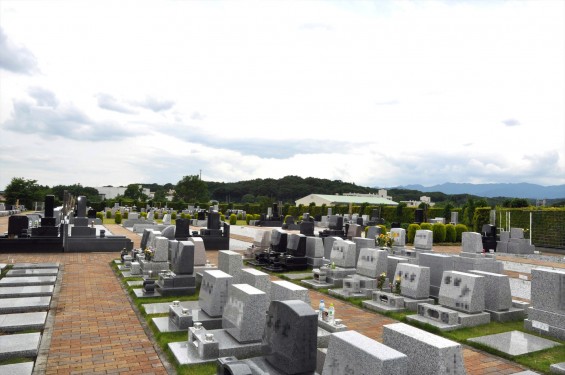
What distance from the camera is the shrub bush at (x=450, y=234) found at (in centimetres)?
2873

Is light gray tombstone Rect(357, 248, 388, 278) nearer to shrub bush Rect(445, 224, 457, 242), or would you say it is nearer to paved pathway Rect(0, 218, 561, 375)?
paved pathway Rect(0, 218, 561, 375)

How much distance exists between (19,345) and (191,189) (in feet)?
258

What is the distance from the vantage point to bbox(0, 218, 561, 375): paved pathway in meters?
7.18

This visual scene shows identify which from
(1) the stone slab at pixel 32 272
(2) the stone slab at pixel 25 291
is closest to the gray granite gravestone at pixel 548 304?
(2) the stone slab at pixel 25 291

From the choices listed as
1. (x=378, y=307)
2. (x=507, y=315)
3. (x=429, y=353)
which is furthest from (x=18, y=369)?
(x=507, y=315)

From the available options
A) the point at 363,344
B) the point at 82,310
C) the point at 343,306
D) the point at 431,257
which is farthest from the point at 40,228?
the point at 363,344

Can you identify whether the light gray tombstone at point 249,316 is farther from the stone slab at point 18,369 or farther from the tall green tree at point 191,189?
the tall green tree at point 191,189

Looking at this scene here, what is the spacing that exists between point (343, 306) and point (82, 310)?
6698 mm

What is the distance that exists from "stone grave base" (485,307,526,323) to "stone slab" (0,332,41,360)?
997 cm

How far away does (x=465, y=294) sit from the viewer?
10148 mm

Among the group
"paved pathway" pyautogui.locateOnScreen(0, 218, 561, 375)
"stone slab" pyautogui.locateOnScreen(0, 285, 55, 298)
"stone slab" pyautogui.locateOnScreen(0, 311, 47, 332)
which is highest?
"stone slab" pyautogui.locateOnScreen(0, 285, 55, 298)

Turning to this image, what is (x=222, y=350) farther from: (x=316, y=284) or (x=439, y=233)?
(x=439, y=233)

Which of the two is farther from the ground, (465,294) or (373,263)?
(373,263)

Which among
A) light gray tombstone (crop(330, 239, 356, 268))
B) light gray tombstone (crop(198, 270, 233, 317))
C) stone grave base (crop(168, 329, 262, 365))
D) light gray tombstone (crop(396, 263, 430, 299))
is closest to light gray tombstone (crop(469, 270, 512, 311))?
light gray tombstone (crop(396, 263, 430, 299))
